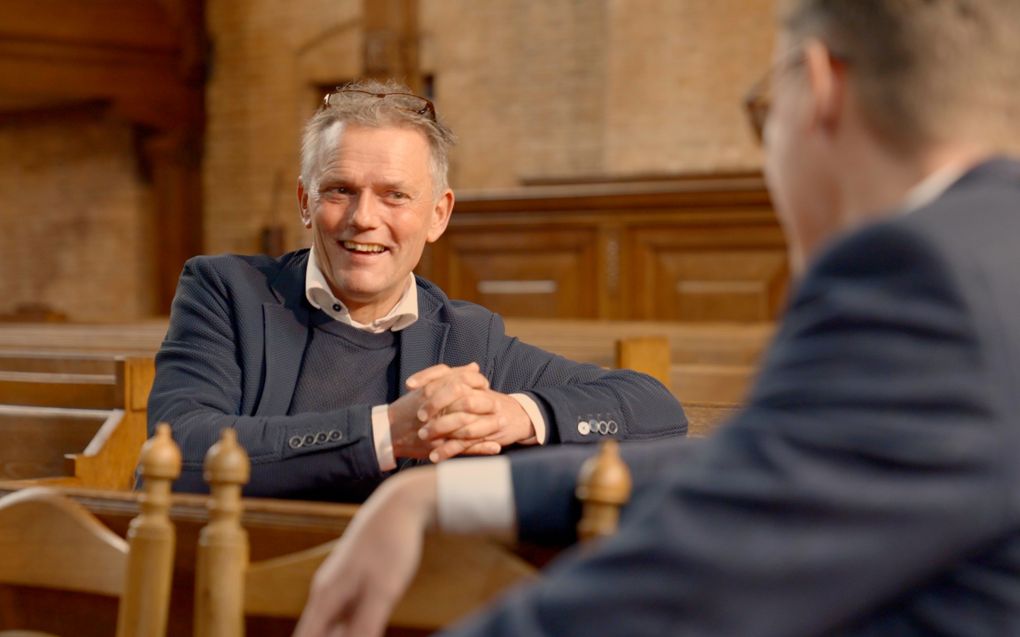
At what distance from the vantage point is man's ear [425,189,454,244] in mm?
2436

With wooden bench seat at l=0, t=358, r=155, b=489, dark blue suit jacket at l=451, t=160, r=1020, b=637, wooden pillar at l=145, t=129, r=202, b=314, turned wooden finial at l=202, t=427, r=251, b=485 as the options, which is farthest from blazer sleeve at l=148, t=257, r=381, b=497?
wooden pillar at l=145, t=129, r=202, b=314

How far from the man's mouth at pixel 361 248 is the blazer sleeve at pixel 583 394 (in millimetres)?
277

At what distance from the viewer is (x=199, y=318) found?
2.20 m

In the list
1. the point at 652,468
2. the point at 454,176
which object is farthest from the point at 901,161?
the point at 454,176

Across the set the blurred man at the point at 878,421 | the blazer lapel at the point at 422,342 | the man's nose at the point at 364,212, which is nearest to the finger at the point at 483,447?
the blazer lapel at the point at 422,342

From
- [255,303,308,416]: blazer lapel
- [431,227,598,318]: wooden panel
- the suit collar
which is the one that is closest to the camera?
the suit collar

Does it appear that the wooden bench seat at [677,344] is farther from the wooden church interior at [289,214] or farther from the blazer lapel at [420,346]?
the blazer lapel at [420,346]

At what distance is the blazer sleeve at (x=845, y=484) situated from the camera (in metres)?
0.78

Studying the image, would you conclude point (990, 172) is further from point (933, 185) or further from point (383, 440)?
point (383, 440)

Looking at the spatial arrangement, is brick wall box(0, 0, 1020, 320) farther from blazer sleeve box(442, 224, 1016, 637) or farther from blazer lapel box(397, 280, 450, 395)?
blazer sleeve box(442, 224, 1016, 637)

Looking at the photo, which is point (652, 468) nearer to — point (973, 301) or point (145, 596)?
point (973, 301)

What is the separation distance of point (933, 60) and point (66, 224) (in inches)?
444

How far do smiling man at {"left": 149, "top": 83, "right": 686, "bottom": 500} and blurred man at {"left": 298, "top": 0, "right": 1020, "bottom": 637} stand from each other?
1.06 m

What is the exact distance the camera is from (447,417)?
75.4 inches
